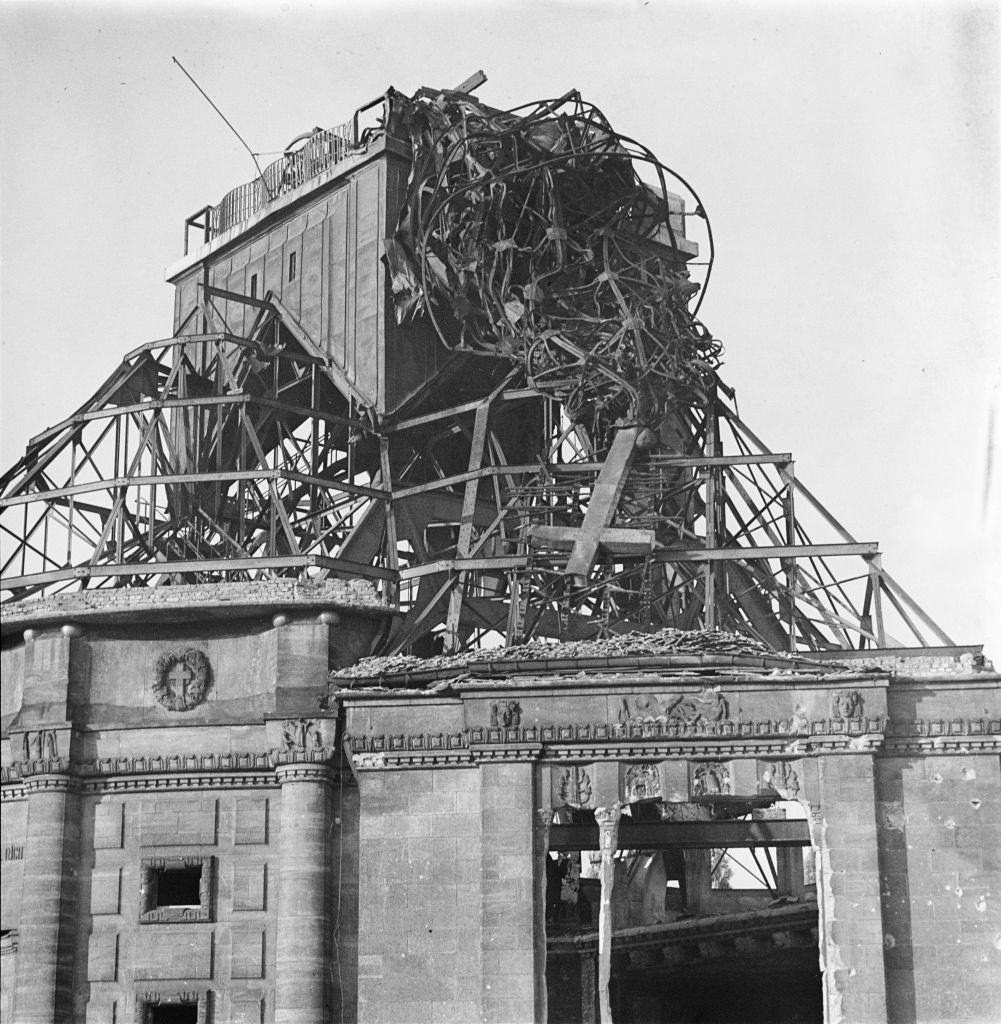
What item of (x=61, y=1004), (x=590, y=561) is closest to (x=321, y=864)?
(x=61, y=1004)

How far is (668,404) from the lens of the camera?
39938mm

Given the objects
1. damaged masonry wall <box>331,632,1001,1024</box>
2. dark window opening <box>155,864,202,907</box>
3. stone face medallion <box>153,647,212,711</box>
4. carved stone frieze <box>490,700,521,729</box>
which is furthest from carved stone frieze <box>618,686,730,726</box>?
dark window opening <box>155,864,202,907</box>

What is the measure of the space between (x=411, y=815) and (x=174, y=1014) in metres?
5.73

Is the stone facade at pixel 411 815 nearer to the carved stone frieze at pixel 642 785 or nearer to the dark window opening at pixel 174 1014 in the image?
the carved stone frieze at pixel 642 785

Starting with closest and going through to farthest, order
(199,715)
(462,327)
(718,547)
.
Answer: (199,715)
(718,547)
(462,327)

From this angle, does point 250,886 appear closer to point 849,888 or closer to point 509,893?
point 509,893

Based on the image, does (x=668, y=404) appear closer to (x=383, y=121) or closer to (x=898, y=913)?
(x=383, y=121)

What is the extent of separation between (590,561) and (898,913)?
865 cm

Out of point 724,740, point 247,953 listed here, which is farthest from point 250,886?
point 724,740

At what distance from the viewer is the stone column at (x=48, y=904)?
3247 centimetres

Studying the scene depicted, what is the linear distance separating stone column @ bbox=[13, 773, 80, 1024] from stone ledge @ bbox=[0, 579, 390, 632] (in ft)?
10.1

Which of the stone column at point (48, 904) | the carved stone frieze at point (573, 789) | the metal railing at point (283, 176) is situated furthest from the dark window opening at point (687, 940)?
the metal railing at point (283, 176)

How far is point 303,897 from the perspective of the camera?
32125 millimetres

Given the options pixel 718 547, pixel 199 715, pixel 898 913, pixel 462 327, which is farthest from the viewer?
pixel 462 327
